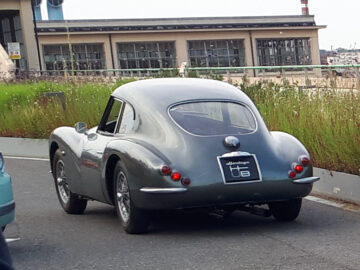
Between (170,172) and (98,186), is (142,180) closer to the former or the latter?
(170,172)

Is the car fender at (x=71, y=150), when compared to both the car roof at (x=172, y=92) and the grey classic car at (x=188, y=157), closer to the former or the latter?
the grey classic car at (x=188, y=157)

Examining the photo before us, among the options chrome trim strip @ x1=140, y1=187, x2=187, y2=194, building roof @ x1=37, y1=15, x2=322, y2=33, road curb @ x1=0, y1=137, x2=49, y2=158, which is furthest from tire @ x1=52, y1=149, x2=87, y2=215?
building roof @ x1=37, y1=15, x2=322, y2=33

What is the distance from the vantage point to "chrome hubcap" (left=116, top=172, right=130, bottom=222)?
27.6 feet

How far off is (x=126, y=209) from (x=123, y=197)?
0.39ft

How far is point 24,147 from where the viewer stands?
1909 centimetres

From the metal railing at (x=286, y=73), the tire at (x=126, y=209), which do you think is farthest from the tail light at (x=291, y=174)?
the metal railing at (x=286, y=73)

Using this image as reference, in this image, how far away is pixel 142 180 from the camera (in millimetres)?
8039

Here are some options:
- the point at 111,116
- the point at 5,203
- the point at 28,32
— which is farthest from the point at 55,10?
the point at 5,203

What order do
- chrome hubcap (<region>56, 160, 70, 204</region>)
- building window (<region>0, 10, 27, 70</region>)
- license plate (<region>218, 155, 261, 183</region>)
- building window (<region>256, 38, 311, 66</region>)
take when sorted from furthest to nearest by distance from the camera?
building window (<region>256, 38, 311, 66</region>)
building window (<region>0, 10, 27, 70</region>)
chrome hubcap (<region>56, 160, 70, 204</region>)
license plate (<region>218, 155, 261, 183</region>)

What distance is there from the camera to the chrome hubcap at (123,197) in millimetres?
8406

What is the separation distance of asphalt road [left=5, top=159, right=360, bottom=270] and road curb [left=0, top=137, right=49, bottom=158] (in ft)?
26.8

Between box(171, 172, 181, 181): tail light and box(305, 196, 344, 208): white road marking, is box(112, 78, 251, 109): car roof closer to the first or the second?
box(171, 172, 181, 181): tail light

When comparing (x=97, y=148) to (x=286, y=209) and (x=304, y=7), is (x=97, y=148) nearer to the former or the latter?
(x=286, y=209)

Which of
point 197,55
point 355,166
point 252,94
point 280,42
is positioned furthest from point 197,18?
point 355,166
